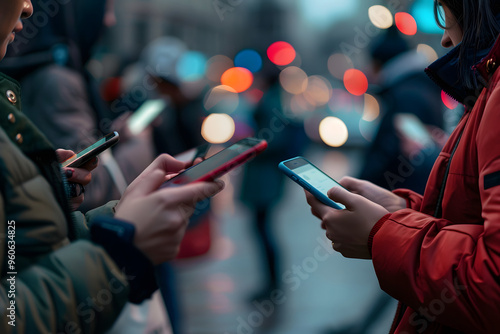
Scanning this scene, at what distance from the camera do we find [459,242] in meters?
Result: 1.41

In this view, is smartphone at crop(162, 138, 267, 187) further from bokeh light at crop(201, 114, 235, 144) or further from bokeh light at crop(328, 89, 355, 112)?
bokeh light at crop(328, 89, 355, 112)

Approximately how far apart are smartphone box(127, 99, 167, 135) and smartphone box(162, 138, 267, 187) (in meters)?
2.18

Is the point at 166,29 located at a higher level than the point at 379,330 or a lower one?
higher

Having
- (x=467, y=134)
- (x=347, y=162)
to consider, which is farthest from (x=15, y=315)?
(x=347, y=162)

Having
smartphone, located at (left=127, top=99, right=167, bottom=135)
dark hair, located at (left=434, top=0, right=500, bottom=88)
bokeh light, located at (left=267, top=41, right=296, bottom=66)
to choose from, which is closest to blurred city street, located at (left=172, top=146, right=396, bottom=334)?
smartphone, located at (left=127, top=99, right=167, bottom=135)

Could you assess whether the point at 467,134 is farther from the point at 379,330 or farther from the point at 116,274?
the point at 379,330

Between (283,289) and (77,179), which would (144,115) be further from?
(283,289)

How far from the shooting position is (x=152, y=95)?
4.44 m

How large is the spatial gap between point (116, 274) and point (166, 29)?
142 feet

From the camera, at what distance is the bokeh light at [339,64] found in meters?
53.3

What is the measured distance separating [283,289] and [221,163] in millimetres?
3930

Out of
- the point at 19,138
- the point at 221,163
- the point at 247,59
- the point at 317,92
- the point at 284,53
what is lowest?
the point at 317,92

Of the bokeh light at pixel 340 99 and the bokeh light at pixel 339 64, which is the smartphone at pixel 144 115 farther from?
the bokeh light at pixel 339 64

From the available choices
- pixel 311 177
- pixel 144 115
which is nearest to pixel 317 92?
pixel 144 115
